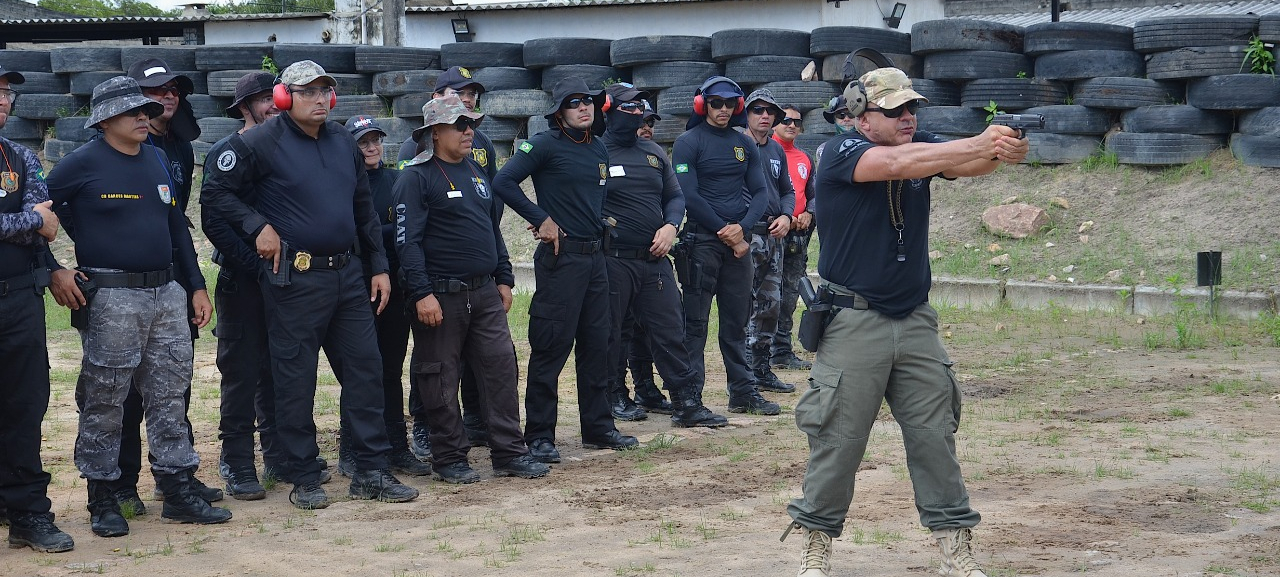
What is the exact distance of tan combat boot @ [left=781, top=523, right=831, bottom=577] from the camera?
475cm

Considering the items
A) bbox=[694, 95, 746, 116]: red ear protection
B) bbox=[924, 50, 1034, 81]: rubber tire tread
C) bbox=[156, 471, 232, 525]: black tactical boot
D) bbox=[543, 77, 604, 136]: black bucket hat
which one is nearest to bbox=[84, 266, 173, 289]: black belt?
bbox=[156, 471, 232, 525]: black tactical boot

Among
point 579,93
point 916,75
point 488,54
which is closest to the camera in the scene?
point 579,93

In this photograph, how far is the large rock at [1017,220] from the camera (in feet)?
43.9

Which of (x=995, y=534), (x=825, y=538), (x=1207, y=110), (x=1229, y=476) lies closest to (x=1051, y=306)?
(x=1207, y=110)

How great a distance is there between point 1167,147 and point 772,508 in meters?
9.33

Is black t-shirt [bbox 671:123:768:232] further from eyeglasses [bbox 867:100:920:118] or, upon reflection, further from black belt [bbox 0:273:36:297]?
black belt [bbox 0:273:36:297]

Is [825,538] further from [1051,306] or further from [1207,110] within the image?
[1207,110]

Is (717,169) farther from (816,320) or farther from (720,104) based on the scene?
(816,320)

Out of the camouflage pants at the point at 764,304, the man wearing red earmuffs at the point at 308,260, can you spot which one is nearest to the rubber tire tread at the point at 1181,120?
the camouflage pants at the point at 764,304

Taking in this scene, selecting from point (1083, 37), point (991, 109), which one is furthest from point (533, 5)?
point (1083, 37)

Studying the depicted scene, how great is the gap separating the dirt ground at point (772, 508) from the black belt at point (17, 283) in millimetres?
1154

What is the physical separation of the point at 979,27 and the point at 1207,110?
259 cm

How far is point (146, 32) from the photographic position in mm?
23891

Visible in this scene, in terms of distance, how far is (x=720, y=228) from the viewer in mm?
8375
